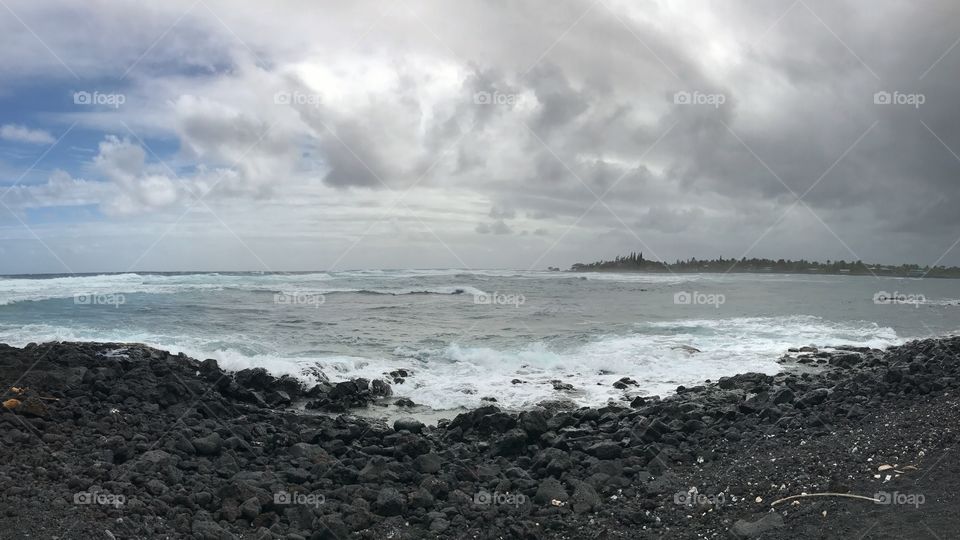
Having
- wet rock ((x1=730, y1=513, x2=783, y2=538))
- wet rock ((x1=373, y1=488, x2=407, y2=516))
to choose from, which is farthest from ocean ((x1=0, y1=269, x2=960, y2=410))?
wet rock ((x1=730, y1=513, x2=783, y2=538))

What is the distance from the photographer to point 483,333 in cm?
2034

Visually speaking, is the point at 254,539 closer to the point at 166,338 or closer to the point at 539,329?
the point at 166,338

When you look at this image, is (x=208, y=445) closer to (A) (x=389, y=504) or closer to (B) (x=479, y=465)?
(A) (x=389, y=504)

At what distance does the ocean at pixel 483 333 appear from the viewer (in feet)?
44.7

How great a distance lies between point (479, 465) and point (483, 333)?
13.0 meters

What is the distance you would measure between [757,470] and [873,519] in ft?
4.65

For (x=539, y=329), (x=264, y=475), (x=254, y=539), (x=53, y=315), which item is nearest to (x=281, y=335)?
(x=539, y=329)

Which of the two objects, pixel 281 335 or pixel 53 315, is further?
pixel 53 315

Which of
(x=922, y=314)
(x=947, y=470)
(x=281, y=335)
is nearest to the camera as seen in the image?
(x=947, y=470)

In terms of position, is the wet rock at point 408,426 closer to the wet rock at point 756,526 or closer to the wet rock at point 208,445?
the wet rock at point 208,445

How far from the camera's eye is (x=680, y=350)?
1672cm

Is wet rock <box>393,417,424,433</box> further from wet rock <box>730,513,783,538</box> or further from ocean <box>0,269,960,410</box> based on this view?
wet rock <box>730,513,783,538</box>

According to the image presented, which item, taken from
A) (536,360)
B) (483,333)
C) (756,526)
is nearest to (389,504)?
(756,526)

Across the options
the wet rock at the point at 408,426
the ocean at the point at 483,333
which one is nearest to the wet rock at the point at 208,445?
the wet rock at the point at 408,426
